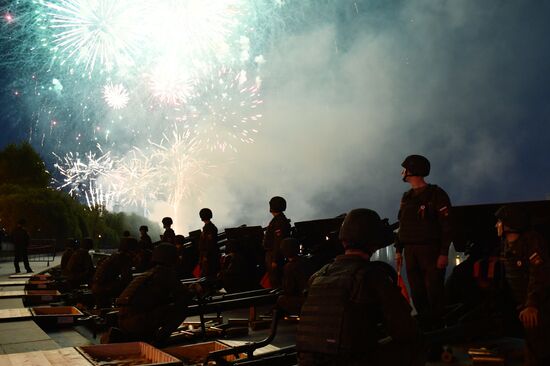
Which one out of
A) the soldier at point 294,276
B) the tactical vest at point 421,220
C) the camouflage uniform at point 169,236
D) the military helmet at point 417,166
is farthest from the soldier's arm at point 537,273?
the camouflage uniform at point 169,236

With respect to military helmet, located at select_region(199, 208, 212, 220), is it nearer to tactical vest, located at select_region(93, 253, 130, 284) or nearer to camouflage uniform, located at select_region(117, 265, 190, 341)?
tactical vest, located at select_region(93, 253, 130, 284)

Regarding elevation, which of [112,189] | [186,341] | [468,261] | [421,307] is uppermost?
[112,189]

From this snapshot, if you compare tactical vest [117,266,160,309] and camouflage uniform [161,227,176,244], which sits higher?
camouflage uniform [161,227,176,244]

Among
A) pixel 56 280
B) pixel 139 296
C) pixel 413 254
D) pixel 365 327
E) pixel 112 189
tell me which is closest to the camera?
pixel 365 327

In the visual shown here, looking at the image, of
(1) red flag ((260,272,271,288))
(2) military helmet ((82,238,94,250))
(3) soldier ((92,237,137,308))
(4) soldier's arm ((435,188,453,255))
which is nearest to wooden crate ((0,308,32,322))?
(3) soldier ((92,237,137,308))

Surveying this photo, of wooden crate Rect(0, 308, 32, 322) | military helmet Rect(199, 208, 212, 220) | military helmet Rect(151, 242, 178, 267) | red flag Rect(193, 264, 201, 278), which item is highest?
military helmet Rect(199, 208, 212, 220)

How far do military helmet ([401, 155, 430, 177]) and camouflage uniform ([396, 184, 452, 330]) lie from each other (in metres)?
0.20

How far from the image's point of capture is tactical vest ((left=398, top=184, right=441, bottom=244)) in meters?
6.38

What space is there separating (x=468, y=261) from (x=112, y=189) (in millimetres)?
41585

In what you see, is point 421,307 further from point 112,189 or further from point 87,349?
point 112,189

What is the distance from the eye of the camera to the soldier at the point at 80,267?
47.1 ft

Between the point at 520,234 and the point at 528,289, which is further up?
the point at 520,234

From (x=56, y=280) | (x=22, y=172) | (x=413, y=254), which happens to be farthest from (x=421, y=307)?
(x=22, y=172)

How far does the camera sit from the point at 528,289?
5.19 metres
